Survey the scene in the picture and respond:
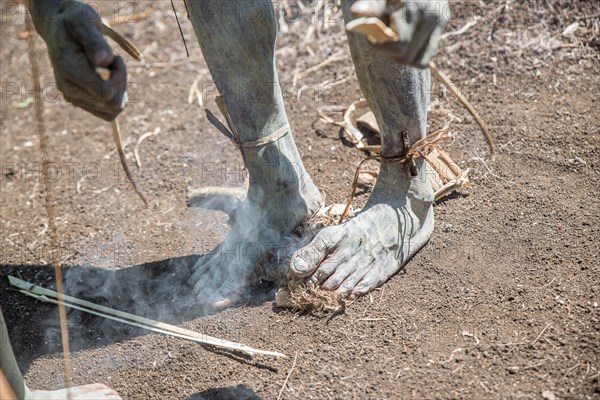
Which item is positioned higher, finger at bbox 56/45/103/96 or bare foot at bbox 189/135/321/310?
finger at bbox 56/45/103/96

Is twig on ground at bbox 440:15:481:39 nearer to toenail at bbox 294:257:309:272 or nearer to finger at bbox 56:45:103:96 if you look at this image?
toenail at bbox 294:257:309:272

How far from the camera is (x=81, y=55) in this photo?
1.88 m

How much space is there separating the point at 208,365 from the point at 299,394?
0.34 metres

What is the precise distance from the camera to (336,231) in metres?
2.34

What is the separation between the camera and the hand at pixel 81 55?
6.07 feet

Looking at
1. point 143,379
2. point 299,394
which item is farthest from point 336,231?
point 143,379

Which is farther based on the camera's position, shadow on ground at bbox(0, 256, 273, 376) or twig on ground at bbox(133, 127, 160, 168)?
twig on ground at bbox(133, 127, 160, 168)

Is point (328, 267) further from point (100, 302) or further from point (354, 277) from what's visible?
point (100, 302)

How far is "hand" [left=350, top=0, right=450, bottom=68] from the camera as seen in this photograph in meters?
1.69

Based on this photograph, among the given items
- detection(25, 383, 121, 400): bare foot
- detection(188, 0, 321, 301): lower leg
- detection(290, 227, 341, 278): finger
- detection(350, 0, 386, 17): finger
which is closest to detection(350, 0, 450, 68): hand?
detection(350, 0, 386, 17): finger

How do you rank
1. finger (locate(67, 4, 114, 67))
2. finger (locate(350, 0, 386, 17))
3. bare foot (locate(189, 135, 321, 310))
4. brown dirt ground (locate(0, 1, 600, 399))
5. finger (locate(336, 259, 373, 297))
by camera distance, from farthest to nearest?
bare foot (locate(189, 135, 321, 310))
finger (locate(336, 259, 373, 297))
brown dirt ground (locate(0, 1, 600, 399))
finger (locate(67, 4, 114, 67))
finger (locate(350, 0, 386, 17))

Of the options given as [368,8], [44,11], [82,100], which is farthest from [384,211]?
Answer: [44,11]

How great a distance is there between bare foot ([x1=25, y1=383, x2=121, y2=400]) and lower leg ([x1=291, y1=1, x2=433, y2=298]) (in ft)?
2.21

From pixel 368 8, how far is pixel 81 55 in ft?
2.52
